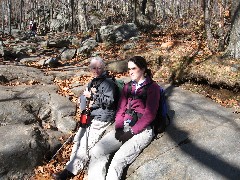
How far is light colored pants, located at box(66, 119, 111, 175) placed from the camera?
15.5 feet

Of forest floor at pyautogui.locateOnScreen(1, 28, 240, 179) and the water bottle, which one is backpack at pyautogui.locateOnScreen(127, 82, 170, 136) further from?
forest floor at pyautogui.locateOnScreen(1, 28, 240, 179)

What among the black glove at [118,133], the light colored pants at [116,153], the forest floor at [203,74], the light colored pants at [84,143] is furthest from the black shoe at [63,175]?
the forest floor at [203,74]

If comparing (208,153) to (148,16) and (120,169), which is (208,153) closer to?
(120,169)

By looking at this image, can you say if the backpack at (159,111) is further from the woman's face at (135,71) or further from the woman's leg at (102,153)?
the woman's leg at (102,153)

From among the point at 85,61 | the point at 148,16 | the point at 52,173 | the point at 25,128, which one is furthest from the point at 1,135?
the point at 148,16

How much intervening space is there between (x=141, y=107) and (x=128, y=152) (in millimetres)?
753

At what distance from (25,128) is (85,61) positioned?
26.6ft

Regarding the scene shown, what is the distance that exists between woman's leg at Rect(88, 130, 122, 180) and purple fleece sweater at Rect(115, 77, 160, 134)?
0.26 metres

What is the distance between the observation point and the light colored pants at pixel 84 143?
474 cm

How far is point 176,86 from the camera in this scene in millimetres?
7680

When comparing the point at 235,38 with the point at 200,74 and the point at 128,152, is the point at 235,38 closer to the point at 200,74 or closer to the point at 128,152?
the point at 200,74

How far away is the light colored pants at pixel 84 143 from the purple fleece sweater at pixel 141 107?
1.66ft

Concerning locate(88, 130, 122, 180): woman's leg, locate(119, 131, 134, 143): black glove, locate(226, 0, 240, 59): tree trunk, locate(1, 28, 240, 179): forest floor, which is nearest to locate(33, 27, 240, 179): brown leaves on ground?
locate(1, 28, 240, 179): forest floor

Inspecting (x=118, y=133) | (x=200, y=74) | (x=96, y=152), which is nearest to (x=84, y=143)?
(x=96, y=152)
